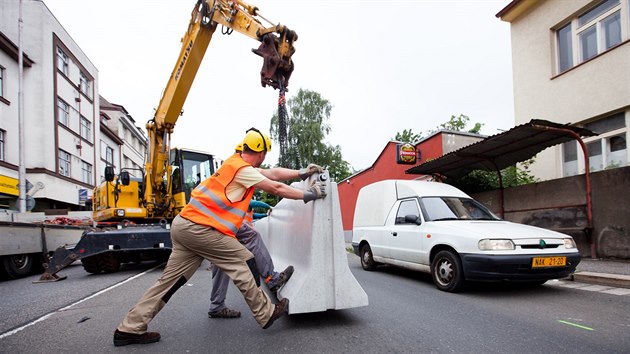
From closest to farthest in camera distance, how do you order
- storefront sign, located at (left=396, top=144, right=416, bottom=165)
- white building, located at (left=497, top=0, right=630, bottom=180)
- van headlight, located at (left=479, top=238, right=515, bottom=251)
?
van headlight, located at (left=479, top=238, right=515, bottom=251) < white building, located at (left=497, top=0, right=630, bottom=180) < storefront sign, located at (left=396, top=144, right=416, bottom=165)

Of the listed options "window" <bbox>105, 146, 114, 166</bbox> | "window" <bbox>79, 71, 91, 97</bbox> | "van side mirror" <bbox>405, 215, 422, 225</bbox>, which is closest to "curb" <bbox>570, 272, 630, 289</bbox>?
"van side mirror" <bbox>405, 215, 422, 225</bbox>

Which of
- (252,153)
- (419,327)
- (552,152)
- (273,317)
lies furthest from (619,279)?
(552,152)

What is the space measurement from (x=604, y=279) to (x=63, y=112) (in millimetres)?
30852

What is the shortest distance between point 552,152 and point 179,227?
12.3 meters

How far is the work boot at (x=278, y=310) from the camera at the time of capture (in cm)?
342

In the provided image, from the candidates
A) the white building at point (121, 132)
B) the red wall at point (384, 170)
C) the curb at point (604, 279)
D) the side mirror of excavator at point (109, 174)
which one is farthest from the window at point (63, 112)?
the curb at point (604, 279)

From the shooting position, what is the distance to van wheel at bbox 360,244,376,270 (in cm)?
834

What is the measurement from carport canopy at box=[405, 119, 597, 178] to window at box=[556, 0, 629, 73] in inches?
155

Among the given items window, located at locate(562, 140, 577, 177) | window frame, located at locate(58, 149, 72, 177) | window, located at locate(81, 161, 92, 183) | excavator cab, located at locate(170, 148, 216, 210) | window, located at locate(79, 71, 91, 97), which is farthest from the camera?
window, located at locate(79, 71, 91, 97)

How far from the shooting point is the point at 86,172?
3062 centimetres

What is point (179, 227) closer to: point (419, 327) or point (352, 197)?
point (419, 327)

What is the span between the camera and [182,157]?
10422mm

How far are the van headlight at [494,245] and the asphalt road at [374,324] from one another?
673 mm

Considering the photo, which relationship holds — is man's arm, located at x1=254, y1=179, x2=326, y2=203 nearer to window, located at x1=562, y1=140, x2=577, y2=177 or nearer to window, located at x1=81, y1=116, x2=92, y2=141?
window, located at x1=562, y1=140, x2=577, y2=177
